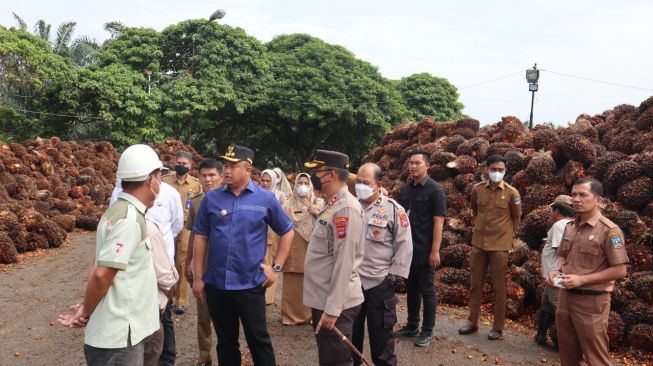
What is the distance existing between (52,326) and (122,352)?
4.17 meters

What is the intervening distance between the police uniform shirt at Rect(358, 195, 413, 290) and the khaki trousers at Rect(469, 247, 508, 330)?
1.72 metres

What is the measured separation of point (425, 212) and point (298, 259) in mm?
1721

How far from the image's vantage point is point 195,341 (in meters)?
5.78

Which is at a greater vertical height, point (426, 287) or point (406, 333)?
point (426, 287)

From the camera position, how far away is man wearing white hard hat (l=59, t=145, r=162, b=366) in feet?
8.77

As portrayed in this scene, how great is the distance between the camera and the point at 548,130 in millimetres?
10742

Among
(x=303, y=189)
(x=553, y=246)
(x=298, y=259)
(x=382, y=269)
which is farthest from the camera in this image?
(x=303, y=189)

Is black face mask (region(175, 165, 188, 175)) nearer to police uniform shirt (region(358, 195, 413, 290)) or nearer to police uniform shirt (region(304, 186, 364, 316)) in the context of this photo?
police uniform shirt (region(358, 195, 413, 290))

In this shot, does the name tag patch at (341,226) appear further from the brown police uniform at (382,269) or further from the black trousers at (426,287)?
the black trousers at (426,287)

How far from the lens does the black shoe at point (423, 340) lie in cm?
578

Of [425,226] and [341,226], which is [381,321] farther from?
[425,226]

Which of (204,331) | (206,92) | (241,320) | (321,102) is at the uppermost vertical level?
(321,102)

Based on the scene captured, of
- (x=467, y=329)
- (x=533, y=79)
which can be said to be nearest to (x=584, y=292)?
(x=467, y=329)

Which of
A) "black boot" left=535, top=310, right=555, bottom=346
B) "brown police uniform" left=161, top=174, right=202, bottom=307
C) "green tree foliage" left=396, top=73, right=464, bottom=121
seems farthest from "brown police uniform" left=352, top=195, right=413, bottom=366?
"green tree foliage" left=396, top=73, right=464, bottom=121
